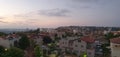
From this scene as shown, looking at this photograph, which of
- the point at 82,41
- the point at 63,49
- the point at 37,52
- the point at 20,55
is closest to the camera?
the point at 37,52

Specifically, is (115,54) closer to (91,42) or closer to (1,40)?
(91,42)

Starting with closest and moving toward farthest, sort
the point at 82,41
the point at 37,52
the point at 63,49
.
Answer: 1. the point at 37,52
2. the point at 82,41
3. the point at 63,49

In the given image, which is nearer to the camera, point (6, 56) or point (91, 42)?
point (6, 56)

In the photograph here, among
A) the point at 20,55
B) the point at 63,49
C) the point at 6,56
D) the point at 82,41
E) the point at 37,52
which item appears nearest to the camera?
the point at 37,52

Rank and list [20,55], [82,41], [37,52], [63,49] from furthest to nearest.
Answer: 1. [63,49]
2. [82,41]
3. [20,55]
4. [37,52]

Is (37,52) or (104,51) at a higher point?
(37,52)

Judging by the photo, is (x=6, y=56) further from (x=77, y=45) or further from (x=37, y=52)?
(x=77, y=45)

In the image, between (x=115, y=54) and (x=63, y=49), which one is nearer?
(x=115, y=54)

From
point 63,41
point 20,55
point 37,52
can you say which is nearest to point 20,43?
point 63,41

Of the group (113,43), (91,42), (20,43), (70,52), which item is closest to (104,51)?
(91,42)
